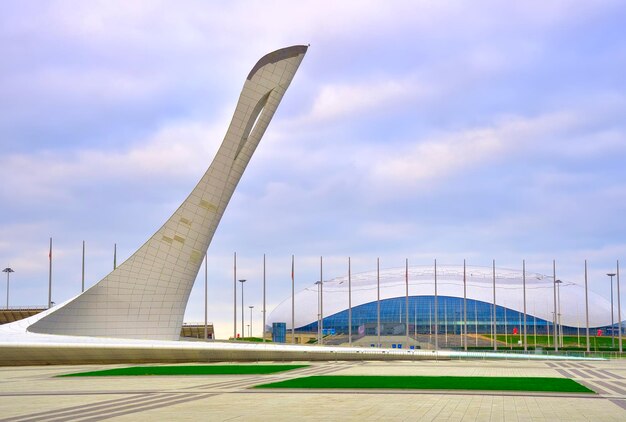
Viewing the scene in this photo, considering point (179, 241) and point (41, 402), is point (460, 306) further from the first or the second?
point (41, 402)

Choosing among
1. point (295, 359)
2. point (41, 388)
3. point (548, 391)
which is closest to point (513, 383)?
point (548, 391)

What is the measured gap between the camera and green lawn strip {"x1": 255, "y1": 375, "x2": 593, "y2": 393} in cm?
2020

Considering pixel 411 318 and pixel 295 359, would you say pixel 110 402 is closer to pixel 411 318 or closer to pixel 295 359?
pixel 295 359

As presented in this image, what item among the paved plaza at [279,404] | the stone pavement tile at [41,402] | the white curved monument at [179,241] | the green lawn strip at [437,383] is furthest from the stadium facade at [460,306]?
the stone pavement tile at [41,402]

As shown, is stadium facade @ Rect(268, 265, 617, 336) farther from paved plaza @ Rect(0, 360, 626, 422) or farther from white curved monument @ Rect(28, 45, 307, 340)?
paved plaza @ Rect(0, 360, 626, 422)

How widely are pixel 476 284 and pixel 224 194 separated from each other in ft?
201

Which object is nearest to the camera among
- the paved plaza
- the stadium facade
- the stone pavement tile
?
the paved plaza

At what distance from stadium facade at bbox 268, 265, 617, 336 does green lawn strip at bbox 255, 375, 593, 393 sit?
63.8 metres

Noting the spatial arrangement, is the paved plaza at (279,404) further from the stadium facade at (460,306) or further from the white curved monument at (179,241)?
the stadium facade at (460,306)

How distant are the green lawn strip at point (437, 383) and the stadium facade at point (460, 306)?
63842 mm

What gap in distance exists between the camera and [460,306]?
91.1 m

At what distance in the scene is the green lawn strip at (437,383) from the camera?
795 inches

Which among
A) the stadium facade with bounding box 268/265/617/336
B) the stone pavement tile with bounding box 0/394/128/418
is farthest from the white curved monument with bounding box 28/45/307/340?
the stadium facade with bounding box 268/265/617/336

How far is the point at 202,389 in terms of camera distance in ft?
65.5
